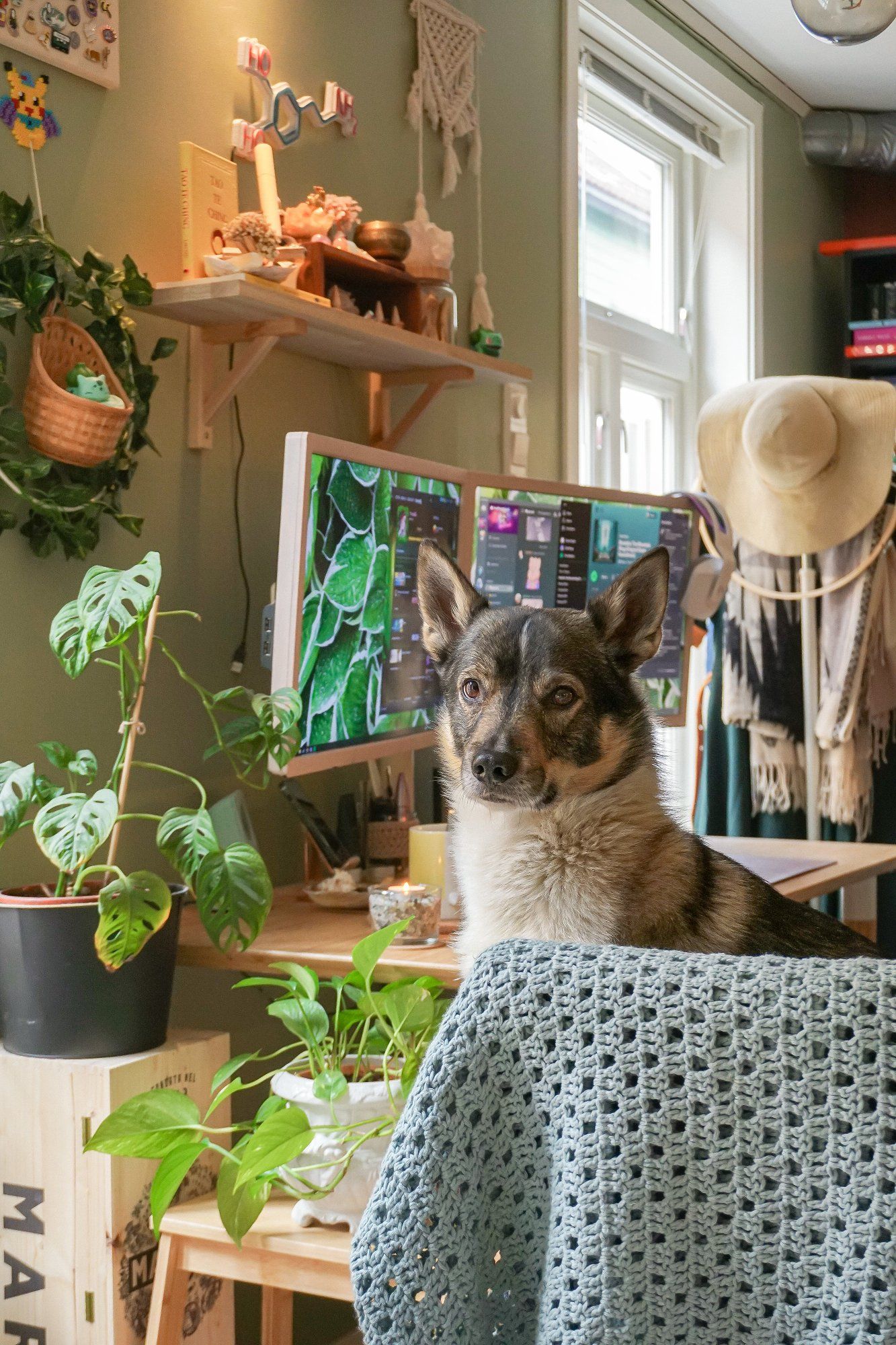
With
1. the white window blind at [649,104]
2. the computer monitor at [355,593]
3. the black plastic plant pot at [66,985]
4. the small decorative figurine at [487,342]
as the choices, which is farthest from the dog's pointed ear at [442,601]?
the white window blind at [649,104]

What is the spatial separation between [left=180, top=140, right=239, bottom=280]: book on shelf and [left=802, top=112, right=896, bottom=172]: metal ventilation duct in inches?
136

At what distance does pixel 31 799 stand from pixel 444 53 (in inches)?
Result: 80.7

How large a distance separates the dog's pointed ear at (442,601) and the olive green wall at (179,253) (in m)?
0.59

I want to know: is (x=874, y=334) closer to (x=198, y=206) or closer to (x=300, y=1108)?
(x=198, y=206)

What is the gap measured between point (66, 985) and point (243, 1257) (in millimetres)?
368

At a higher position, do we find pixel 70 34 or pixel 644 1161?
pixel 70 34

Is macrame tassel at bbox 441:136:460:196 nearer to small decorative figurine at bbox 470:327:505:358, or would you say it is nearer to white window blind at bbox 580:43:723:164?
small decorative figurine at bbox 470:327:505:358

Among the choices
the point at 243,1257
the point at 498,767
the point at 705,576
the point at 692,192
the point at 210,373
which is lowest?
the point at 243,1257

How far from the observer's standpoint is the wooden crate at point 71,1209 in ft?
5.24

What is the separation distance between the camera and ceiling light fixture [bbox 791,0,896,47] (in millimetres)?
2361

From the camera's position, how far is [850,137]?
4.98 metres

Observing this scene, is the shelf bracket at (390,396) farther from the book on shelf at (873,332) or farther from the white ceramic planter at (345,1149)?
the book on shelf at (873,332)

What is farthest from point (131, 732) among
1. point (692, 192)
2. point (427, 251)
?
point (692, 192)

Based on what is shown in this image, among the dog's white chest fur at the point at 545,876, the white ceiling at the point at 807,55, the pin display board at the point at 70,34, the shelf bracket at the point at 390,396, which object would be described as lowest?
the dog's white chest fur at the point at 545,876
